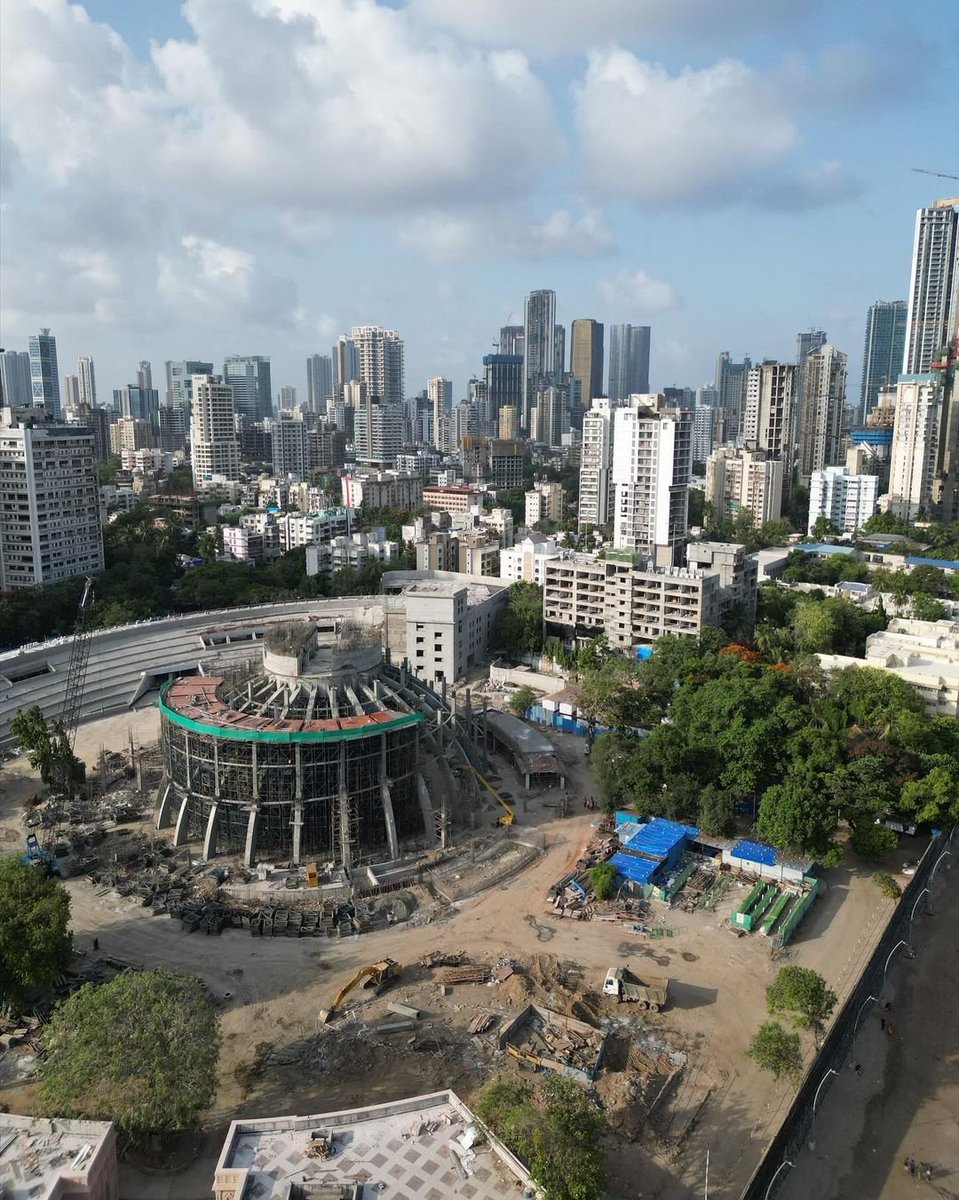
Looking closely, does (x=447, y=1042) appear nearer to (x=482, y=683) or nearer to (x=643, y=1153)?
(x=643, y=1153)

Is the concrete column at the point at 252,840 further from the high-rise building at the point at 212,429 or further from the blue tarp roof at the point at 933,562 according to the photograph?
the high-rise building at the point at 212,429

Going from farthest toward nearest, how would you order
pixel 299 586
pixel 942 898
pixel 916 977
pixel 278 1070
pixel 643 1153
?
1. pixel 299 586
2. pixel 942 898
3. pixel 916 977
4. pixel 278 1070
5. pixel 643 1153

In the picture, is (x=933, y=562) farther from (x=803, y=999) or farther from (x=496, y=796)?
(x=803, y=999)

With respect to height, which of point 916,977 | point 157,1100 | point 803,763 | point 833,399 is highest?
point 833,399

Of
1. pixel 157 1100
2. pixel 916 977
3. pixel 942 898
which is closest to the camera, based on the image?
pixel 157 1100

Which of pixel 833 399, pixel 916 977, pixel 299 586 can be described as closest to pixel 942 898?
pixel 916 977

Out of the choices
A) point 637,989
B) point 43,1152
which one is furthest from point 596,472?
point 43,1152
